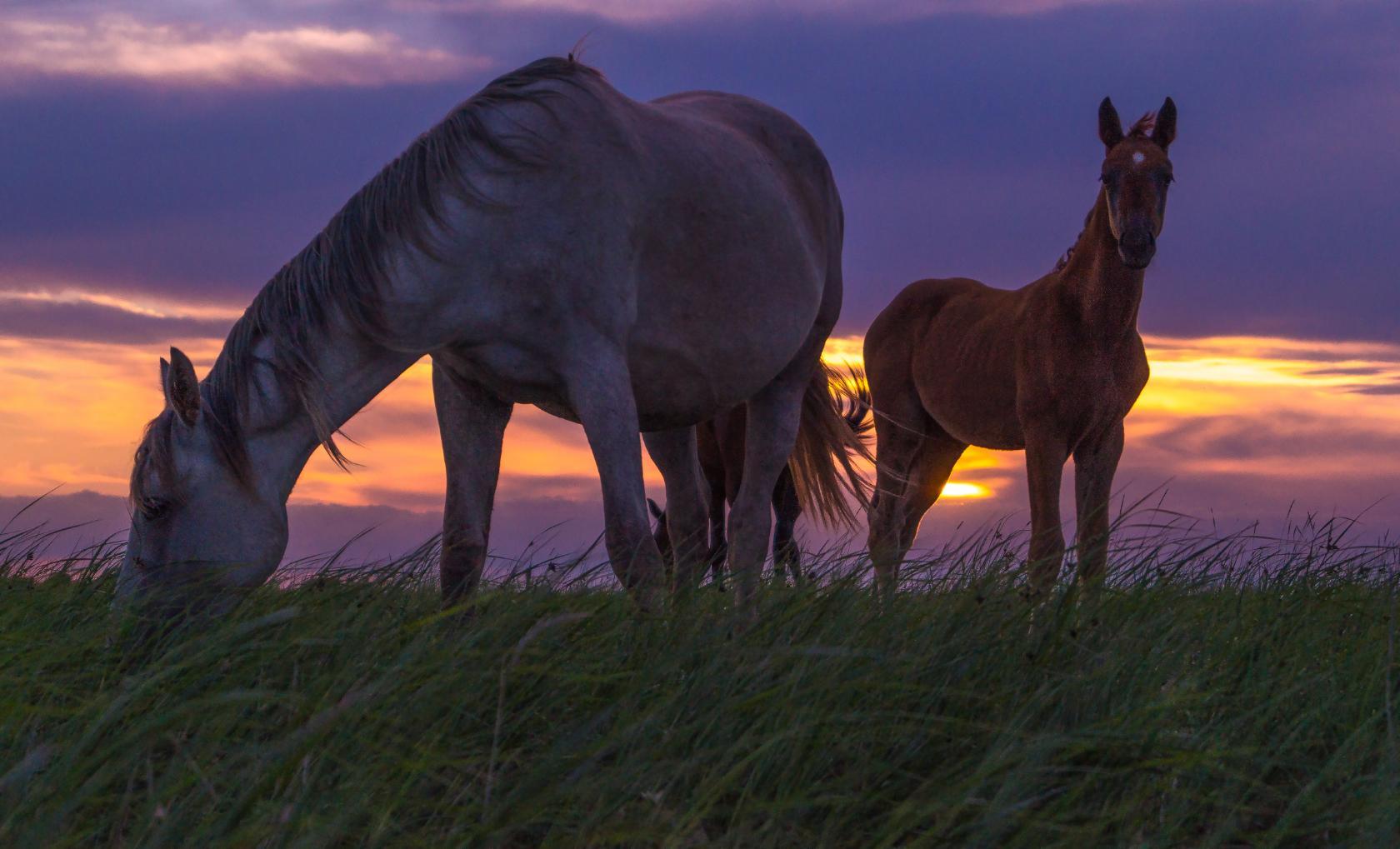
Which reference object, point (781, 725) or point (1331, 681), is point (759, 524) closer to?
point (1331, 681)

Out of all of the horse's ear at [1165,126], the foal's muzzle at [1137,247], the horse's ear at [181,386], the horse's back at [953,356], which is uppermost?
the horse's ear at [1165,126]

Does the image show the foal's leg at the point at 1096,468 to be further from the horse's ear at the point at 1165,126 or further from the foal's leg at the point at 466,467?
the foal's leg at the point at 466,467

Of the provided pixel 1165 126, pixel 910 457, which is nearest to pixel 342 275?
pixel 1165 126

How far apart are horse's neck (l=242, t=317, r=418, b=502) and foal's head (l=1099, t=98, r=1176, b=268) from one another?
4026 mm

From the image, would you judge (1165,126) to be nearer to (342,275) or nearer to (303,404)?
(342,275)

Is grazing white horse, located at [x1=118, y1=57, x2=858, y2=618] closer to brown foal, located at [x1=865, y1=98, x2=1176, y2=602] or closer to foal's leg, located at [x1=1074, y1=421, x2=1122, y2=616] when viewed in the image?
brown foal, located at [x1=865, y1=98, x2=1176, y2=602]

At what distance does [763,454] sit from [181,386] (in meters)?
2.75

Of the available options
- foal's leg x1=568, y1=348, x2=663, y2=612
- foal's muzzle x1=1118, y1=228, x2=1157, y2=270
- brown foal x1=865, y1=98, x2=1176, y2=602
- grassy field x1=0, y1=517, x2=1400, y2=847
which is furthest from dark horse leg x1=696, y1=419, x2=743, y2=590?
grassy field x1=0, y1=517, x2=1400, y2=847

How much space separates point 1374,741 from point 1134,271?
4.03 meters

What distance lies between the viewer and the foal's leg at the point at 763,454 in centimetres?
580

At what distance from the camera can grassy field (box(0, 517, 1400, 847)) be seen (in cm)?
247

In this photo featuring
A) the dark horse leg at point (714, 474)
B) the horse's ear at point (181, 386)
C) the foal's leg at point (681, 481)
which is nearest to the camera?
the horse's ear at point (181, 386)

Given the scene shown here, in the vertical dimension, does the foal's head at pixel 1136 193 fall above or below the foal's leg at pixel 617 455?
above

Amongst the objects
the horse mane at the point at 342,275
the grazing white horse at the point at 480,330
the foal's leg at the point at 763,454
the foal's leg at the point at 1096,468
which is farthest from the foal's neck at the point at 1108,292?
the horse mane at the point at 342,275
